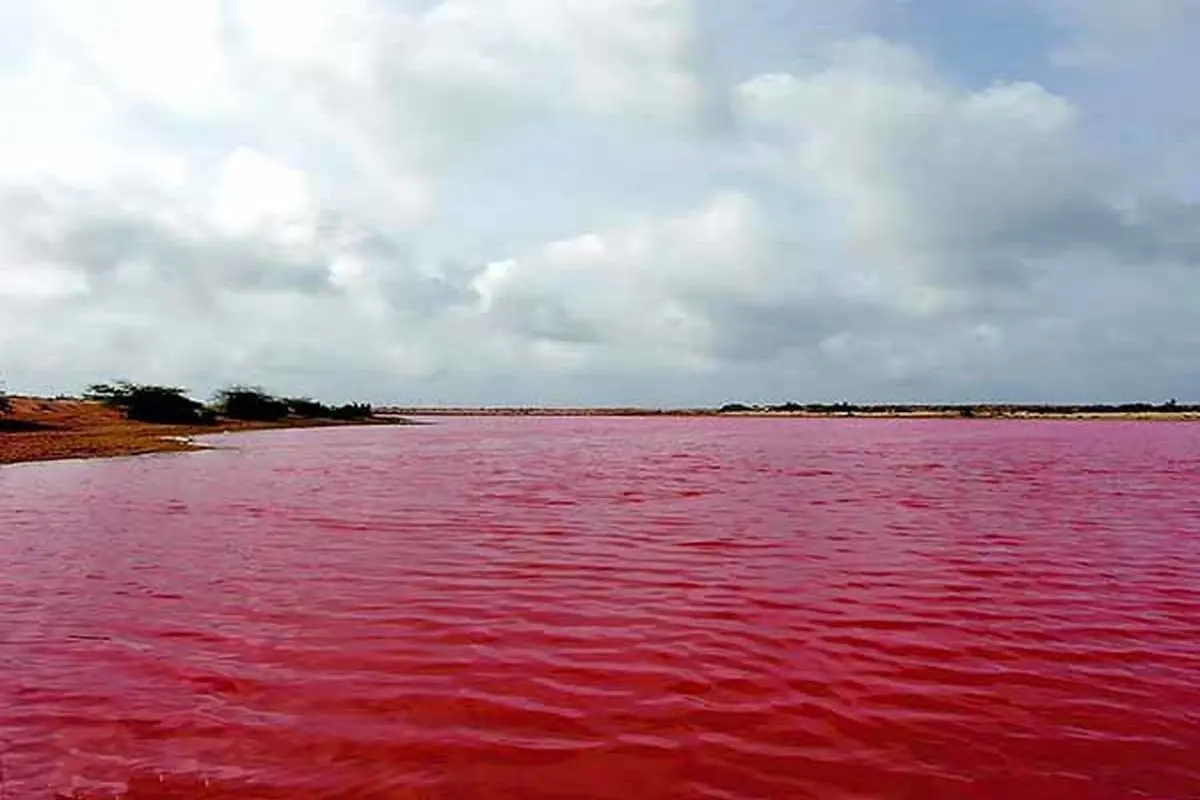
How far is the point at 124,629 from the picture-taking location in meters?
8.82

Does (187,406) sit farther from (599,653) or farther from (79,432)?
(599,653)

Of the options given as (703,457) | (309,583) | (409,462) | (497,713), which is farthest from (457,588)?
(703,457)

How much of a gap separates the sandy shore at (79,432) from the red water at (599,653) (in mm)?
18350

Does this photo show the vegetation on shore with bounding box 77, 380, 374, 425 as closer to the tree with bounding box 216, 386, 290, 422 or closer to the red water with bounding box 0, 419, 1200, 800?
the tree with bounding box 216, 386, 290, 422

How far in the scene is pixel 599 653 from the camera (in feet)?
26.3

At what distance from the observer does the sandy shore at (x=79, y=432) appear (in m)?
34.1

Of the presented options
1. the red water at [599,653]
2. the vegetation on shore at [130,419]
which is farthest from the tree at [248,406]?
the red water at [599,653]

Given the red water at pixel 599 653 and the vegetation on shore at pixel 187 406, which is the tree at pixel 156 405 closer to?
the vegetation on shore at pixel 187 406

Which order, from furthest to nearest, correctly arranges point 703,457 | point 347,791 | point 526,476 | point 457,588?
point 703,457, point 526,476, point 457,588, point 347,791

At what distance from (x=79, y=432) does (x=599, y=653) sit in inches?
1804

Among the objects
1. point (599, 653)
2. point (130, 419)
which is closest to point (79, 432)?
point (130, 419)

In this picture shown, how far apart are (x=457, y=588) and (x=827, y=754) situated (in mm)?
5807

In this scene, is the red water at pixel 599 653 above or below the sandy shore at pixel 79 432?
below

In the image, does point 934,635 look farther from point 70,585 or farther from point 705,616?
point 70,585
